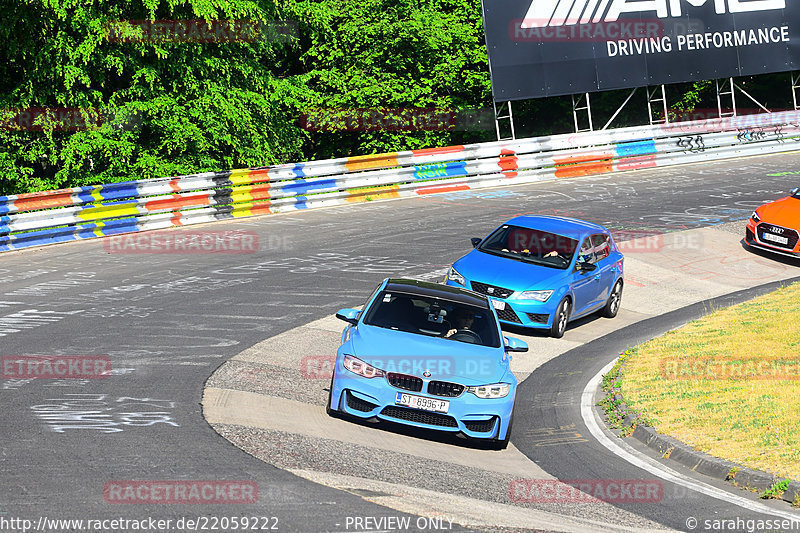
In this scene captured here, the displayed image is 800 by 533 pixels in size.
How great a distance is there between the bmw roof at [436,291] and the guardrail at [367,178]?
37.3ft

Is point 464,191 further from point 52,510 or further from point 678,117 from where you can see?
point 52,510

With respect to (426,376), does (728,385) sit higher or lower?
lower

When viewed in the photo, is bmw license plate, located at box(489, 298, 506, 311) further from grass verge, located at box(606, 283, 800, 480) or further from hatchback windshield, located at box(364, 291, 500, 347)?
hatchback windshield, located at box(364, 291, 500, 347)

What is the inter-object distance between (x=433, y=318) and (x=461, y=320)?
1.07 feet

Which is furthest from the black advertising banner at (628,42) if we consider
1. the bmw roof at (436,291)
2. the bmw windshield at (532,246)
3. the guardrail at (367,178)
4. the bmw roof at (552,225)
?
the bmw roof at (436,291)

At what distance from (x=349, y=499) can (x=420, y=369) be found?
7.98 feet

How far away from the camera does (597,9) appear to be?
31125 millimetres

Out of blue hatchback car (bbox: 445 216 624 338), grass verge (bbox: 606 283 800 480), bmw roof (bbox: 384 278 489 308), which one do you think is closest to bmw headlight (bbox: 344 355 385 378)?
bmw roof (bbox: 384 278 489 308)

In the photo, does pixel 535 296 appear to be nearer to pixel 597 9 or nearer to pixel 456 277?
pixel 456 277

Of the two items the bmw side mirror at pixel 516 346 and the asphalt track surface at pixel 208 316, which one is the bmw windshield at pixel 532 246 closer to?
the asphalt track surface at pixel 208 316

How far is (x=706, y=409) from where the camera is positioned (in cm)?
1112

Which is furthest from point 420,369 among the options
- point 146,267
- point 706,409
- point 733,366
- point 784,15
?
point 784,15

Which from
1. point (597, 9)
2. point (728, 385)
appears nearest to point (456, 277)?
point (728, 385)

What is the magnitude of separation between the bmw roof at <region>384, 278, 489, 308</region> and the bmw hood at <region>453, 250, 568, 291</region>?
10.2ft
